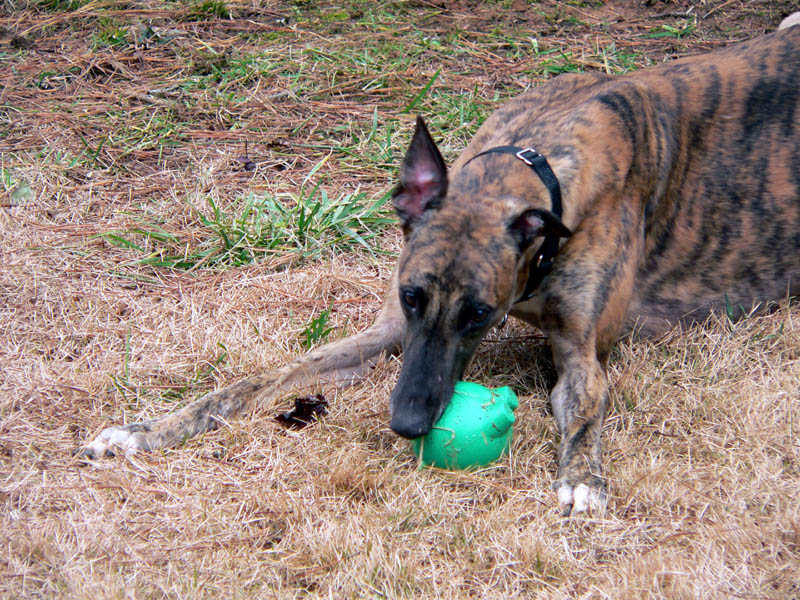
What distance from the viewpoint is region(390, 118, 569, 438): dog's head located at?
109 inches

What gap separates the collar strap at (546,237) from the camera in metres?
3.01

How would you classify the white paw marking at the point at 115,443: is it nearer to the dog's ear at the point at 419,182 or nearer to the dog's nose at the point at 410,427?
the dog's nose at the point at 410,427

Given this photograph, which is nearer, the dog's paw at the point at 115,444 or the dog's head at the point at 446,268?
the dog's head at the point at 446,268

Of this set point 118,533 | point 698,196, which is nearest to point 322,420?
point 118,533

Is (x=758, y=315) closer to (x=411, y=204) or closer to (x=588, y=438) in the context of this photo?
(x=588, y=438)

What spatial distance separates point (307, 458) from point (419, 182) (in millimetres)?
1016

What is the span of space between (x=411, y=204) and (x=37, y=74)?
12.8ft

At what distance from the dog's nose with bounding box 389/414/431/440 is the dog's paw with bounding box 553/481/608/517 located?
0.50 metres

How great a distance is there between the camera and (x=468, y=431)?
279 cm

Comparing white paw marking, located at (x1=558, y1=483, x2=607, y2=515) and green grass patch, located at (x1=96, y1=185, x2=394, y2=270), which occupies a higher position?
green grass patch, located at (x1=96, y1=185, x2=394, y2=270)

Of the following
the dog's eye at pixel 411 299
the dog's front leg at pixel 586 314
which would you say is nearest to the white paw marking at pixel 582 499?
the dog's front leg at pixel 586 314

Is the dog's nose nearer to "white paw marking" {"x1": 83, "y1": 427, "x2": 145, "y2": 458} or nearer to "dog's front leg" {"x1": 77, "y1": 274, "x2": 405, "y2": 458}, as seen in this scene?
"dog's front leg" {"x1": 77, "y1": 274, "x2": 405, "y2": 458}

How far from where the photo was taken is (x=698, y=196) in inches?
146

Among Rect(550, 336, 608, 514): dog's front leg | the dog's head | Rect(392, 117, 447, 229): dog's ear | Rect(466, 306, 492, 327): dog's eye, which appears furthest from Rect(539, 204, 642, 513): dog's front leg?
Rect(392, 117, 447, 229): dog's ear
